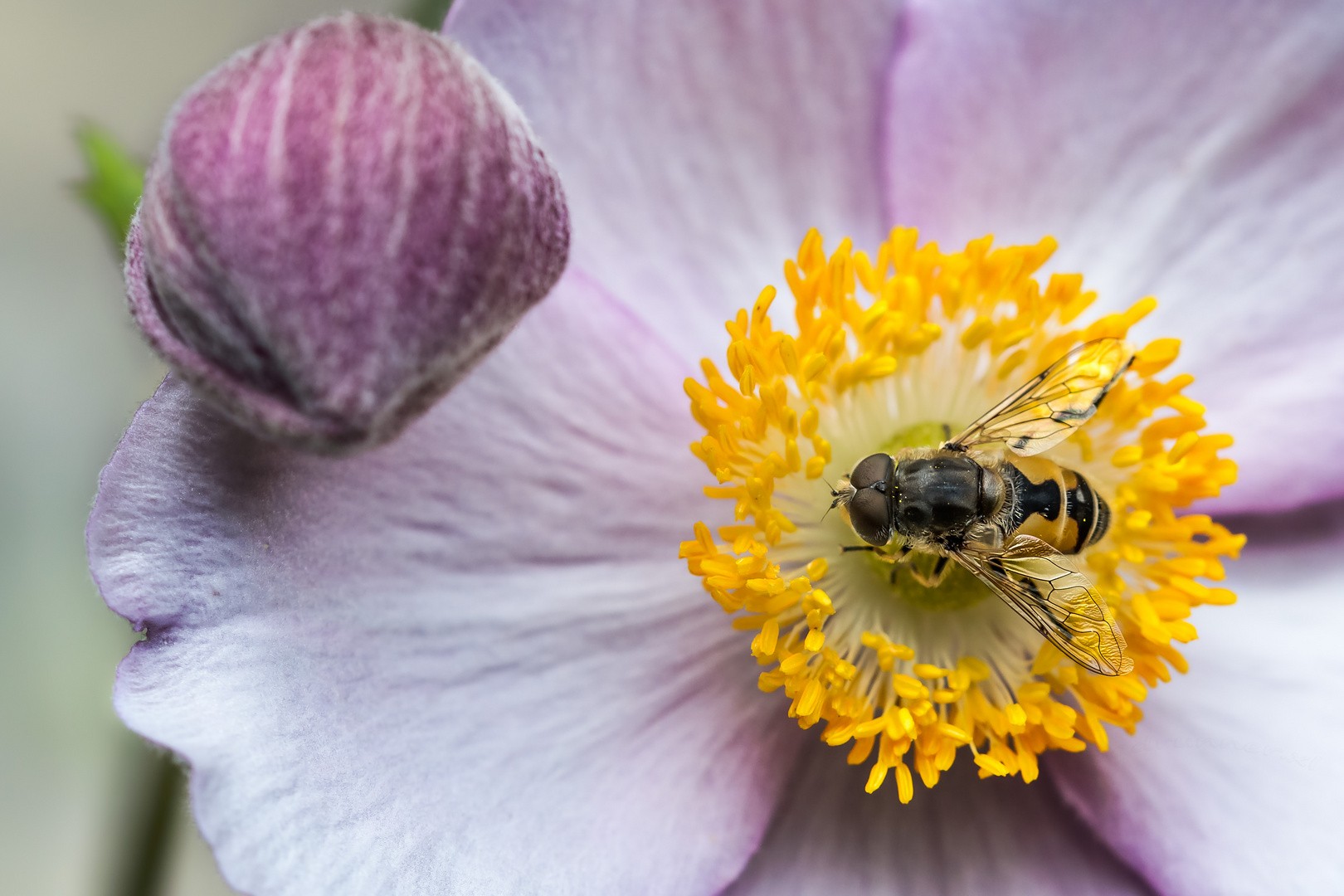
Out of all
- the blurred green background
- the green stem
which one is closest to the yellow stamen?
the green stem

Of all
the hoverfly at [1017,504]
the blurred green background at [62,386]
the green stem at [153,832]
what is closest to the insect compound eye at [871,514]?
the hoverfly at [1017,504]

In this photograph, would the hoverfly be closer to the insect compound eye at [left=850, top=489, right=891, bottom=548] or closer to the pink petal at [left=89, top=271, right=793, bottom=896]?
the insect compound eye at [left=850, top=489, right=891, bottom=548]

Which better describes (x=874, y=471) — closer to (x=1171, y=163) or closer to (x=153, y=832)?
(x=1171, y=163)

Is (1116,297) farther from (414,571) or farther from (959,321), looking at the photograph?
(414,571)

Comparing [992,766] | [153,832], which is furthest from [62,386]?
[992,766]

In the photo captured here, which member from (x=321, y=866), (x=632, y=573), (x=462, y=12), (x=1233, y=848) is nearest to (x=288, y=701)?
(x=321, y=866)
